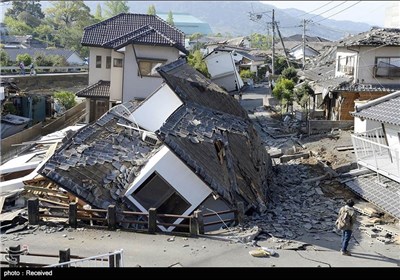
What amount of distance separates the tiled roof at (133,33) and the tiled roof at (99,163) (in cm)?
940

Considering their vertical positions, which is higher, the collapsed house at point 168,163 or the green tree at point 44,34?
the green tree at point 44,34

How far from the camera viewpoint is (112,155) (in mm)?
15344

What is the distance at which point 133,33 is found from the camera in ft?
88.3

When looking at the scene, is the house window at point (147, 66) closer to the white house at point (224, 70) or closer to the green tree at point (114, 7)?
the white house at point (224, 70)

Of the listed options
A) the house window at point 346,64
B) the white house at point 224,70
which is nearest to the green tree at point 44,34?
the white house at point 224,70

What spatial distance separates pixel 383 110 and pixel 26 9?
304 feet

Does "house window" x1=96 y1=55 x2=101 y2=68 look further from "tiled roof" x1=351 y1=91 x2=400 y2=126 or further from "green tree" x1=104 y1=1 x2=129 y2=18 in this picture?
"green tree" x1=104 y1=1 x2=129 y2=18

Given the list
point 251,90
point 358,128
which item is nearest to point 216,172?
point 358,128

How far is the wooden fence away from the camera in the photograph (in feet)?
39.8

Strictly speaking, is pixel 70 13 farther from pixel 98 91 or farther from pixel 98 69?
pixel 98 91

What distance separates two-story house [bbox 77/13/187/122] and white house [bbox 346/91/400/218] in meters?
12.2

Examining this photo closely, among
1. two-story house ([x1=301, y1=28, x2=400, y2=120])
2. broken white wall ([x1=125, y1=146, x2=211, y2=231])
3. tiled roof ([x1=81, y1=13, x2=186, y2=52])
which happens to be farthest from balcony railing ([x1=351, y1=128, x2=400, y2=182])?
tiled roof ([x1=81, y1=13, x2=186, y2=52])

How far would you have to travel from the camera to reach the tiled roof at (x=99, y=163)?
13.1 metres

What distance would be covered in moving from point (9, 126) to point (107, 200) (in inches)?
722
